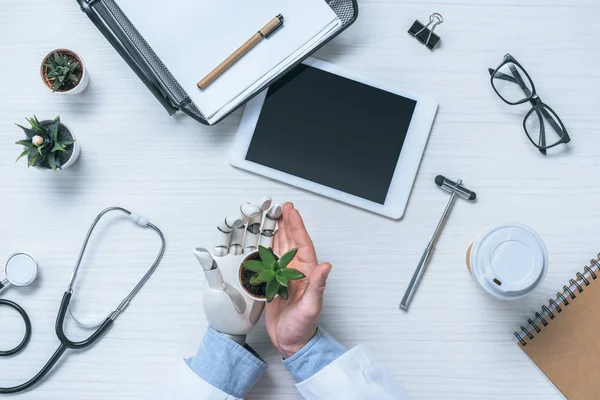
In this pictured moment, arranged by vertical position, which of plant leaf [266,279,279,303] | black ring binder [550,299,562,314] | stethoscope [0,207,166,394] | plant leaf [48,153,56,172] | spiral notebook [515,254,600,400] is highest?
plant leaf [48,153,56,172]

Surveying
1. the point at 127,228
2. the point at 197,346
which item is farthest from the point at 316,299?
the point at 127,228

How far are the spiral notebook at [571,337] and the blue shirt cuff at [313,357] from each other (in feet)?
1.05

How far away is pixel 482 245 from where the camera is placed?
89 cm

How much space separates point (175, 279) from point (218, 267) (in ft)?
0.46

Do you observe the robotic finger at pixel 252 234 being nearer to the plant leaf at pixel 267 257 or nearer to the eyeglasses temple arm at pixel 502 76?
the plant leaf at pixel 267 257

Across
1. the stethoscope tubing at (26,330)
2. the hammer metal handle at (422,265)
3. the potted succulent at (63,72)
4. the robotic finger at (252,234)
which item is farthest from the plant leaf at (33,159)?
the hammer metal handle at (422,265)

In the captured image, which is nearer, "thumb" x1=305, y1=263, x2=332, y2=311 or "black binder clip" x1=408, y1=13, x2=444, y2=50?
"thumb" x1=305, y1=263, x2=332, y2=311

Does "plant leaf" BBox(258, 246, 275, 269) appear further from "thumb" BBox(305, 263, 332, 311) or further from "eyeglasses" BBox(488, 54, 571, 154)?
"eyeglasses" BBox(488, 54, 571, 154)

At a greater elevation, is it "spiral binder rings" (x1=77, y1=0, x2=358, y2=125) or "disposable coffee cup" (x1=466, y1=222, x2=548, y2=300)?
"spiral binder rings" (x1=77, y1=0, x2=358, y2=125)

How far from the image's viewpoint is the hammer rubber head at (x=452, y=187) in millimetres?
938

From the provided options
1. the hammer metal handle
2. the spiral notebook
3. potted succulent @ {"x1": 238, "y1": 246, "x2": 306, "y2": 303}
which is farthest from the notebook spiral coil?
potted succulent @ {"x1": 238, "y1": 246, "x2": 306, "y2": 303}

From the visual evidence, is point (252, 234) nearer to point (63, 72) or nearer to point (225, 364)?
point (225, 364)

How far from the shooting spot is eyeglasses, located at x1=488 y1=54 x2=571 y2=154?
954 mm

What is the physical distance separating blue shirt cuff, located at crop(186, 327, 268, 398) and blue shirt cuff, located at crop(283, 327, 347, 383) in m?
0.05
